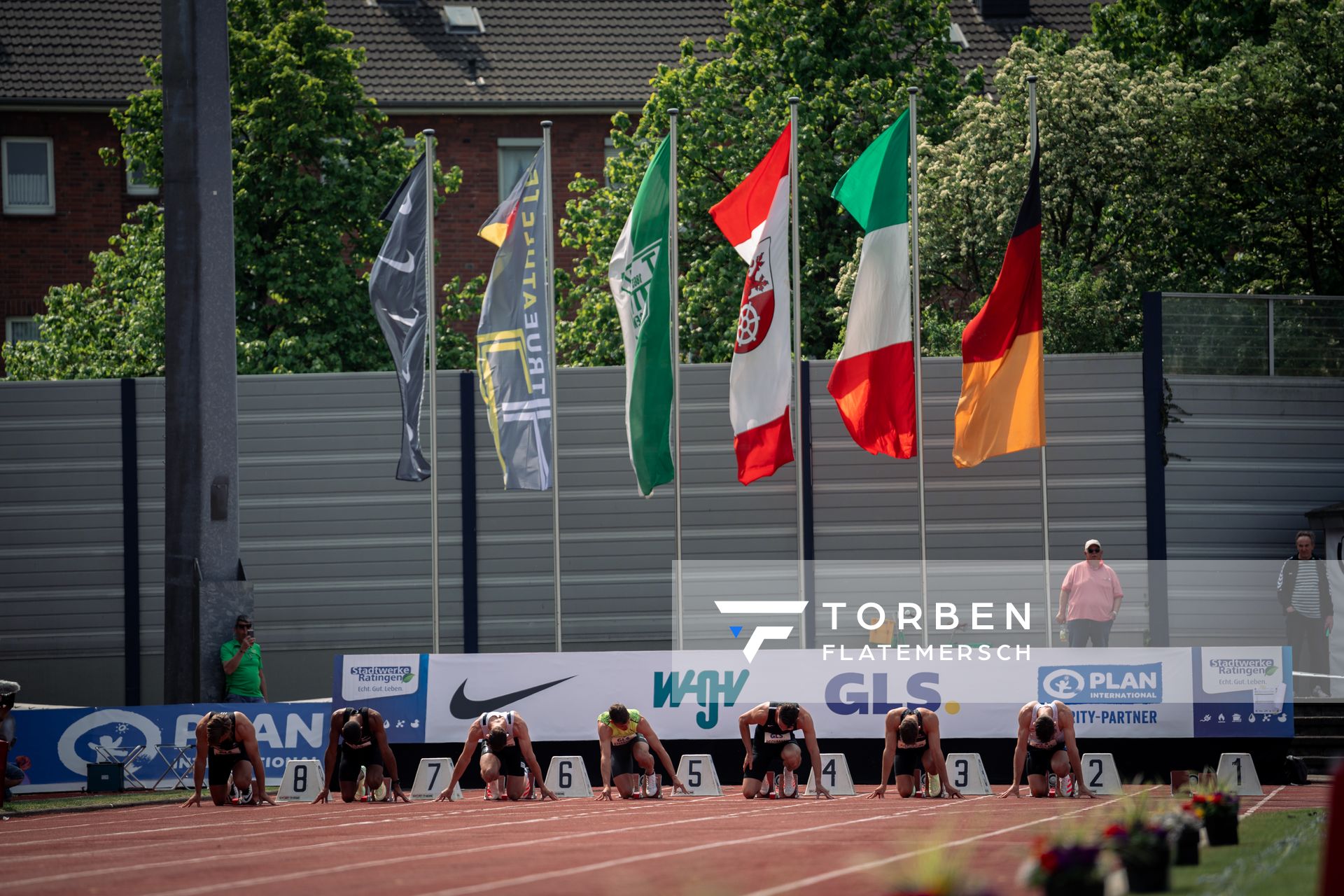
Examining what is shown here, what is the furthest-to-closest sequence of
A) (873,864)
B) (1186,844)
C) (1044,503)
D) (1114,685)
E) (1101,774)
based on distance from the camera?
(1044,503)
(1114,685)
(1101,774)
(873,864)
(1186,844)

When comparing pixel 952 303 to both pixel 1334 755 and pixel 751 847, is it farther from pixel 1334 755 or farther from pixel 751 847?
pixel 751 847

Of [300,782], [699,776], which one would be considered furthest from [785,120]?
[300,782]

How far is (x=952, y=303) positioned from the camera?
32688mm

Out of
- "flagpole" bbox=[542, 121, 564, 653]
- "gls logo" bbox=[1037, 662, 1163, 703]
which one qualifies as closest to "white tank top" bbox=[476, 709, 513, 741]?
"flagpole" bbox=[542, 121, 564, 653]

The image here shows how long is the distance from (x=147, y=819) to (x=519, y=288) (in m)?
8.59

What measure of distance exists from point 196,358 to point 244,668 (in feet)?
13.3

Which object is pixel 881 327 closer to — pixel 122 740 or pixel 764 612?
pixel 764 612

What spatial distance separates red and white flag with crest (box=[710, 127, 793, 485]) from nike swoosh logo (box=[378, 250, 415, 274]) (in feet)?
14.1

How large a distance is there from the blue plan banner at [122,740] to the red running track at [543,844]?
1599 millimetres

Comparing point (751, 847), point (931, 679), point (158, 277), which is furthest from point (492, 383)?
point (158, 277)

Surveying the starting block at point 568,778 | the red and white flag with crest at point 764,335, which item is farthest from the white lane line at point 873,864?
the red and white flag with crest at point 764,335

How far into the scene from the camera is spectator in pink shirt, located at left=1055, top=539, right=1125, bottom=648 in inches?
858

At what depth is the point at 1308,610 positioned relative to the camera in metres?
22.1

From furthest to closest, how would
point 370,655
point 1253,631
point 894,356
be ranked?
point 1253,631
point 894,356
point 370,655
